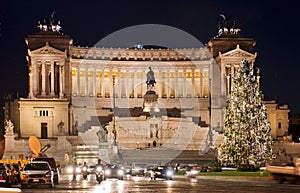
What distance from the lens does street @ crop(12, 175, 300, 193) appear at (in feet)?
126

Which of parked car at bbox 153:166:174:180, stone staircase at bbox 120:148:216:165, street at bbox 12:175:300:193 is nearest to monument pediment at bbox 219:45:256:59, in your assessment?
stone staircase at bbox 120:148:216:165

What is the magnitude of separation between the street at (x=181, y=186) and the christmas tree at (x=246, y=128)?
787 cm

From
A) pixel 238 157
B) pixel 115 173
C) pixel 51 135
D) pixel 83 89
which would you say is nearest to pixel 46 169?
pixel 115 173

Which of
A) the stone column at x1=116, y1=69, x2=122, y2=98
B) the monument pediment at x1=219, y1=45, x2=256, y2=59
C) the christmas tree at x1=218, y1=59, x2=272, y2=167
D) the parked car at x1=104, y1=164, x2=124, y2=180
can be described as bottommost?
the parked car at x1=104, y1=164, x2=124, y2=180

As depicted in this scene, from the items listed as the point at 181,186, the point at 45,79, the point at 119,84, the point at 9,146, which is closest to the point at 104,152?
the point at 9,146

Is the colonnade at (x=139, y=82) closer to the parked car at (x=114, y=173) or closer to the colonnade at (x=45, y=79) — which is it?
the colonnade at (x=45, y=79)

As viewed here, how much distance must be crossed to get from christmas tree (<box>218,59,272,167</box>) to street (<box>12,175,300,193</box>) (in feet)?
25.8

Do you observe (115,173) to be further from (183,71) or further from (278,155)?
(183,71)

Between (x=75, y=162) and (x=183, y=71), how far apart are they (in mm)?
45663

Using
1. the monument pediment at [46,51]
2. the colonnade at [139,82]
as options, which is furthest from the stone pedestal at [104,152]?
the colonnade at [139,82]

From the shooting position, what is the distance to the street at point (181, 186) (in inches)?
1507

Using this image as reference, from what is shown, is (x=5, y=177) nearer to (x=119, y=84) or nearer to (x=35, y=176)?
(x=35, y=176)

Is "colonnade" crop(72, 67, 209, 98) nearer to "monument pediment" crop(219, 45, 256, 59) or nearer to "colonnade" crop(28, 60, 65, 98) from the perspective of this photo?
"colonnade" crop(28, 60, 65, 98)

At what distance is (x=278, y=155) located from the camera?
10088 cm
